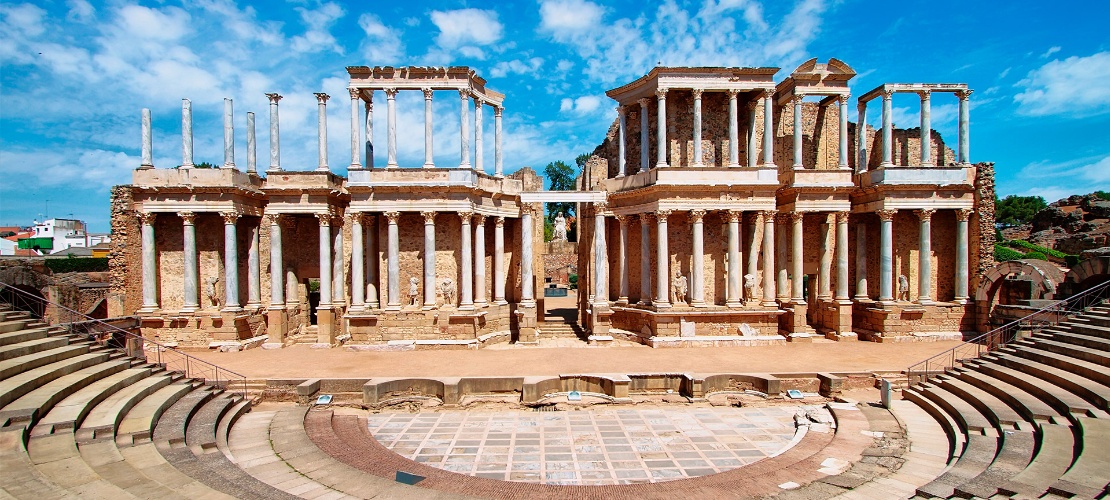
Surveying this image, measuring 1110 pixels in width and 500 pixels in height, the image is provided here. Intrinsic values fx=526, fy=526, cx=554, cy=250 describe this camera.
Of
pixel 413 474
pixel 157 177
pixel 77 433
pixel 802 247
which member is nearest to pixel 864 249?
pixel 802 247

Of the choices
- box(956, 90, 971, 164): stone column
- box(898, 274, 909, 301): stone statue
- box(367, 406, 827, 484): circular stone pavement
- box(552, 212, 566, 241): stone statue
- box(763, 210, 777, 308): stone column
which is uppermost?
box(956, 90, 971, 164): stone column

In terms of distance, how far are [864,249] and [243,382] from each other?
85.7ft

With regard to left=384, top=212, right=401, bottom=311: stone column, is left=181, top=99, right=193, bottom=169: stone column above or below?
above

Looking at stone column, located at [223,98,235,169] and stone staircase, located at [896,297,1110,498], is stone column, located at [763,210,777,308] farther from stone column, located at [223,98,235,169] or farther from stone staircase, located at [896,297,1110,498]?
stone column, located at [223,98,235,169]

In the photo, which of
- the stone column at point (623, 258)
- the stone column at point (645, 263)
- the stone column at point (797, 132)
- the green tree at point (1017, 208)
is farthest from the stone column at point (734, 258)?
the green tree at point (1017, 208)

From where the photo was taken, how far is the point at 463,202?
22.9 m

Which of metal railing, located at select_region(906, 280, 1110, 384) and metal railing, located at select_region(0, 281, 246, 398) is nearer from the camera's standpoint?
metal railing, located at select_region(0, 281, 246, 398)

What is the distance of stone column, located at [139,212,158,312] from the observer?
22.3 metres

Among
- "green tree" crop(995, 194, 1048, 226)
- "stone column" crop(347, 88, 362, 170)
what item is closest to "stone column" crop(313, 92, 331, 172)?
"stone column" crop(347, 88, 362, 170)

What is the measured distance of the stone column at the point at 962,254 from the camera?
23750mm

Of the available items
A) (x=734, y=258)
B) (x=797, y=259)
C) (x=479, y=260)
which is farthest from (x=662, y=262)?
(x=479, y=260)

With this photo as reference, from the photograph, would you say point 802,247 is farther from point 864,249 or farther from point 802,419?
point 802,419

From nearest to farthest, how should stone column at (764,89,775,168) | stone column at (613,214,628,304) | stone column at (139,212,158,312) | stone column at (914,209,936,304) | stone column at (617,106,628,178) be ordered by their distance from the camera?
stone column at (139,212,158,312) → stone column at (914,209,936,304) → stone column at (764,89,775,168) → stone column at (613,214,628,304) → stone column at (617,106,628,178)

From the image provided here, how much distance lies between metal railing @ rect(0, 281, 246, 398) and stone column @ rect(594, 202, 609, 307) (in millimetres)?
14289
